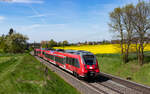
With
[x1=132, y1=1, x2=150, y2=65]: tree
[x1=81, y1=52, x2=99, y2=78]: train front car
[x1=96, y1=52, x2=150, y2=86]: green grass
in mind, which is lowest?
[x1=96, y1=52, x2=150, y2=86]: green grass

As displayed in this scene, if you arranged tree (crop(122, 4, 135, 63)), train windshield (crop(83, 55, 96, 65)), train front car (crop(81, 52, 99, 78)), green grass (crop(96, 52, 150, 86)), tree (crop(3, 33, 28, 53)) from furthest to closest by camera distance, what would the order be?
tree (crop(3, 33, 28, 53)), tree (crop(122, 4, 135, 63)), green grass (crop(96, 52, 150, 86)), train windshield (crop(83, 55, 96, 65)), train front car (crop(81, 52, 99, 78))

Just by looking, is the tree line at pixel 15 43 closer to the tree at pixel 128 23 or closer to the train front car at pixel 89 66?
the tree at pixel 128 23

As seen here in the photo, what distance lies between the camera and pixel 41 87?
1149 cm

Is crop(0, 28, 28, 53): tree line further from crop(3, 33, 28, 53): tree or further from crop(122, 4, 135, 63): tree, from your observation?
crop(122, 4, 135, 63): tree

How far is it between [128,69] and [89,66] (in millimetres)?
10740

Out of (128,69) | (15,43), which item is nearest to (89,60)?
(128,69)

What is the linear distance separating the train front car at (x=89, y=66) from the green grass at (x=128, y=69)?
24.0 feet

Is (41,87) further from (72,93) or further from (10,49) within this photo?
(10,49)

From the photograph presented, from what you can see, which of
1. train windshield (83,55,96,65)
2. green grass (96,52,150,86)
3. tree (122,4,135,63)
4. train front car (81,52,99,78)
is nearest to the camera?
train front car (81,52,99,78)

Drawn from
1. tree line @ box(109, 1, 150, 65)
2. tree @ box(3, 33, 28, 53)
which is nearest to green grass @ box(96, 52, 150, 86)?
tree line @ box(109, 1, 150, 65)

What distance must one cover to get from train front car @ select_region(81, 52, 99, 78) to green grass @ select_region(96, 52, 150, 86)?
733 cm

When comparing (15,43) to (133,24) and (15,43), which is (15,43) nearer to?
(15,43)

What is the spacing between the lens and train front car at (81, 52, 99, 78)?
1909 centimetres

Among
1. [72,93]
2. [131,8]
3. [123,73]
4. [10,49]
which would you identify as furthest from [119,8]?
[10,49]
